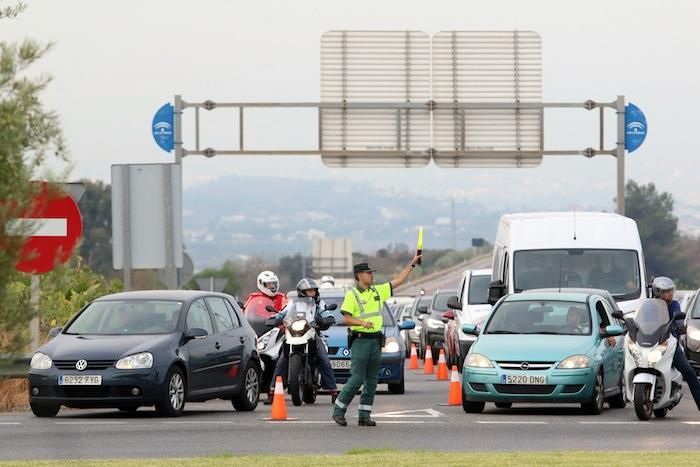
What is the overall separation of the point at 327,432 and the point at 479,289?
1857 cm

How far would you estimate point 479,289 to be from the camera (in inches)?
1575

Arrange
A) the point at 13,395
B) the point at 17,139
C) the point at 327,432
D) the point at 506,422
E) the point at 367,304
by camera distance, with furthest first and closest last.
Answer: the point at 13,395, the point at 506,422, the point at 367,304, the point at 327,432, the point at 17,139

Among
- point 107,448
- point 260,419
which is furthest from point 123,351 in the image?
point 107,448

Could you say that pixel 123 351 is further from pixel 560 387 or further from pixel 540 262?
pixel 540 262

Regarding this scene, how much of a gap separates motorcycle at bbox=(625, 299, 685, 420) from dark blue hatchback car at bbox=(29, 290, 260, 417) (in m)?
4.93

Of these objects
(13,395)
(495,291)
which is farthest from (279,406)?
(495,291)

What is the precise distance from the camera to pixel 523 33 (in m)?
42.4

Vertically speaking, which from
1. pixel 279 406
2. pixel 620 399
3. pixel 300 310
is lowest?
pixel 620 399

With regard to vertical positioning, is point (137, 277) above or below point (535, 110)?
below

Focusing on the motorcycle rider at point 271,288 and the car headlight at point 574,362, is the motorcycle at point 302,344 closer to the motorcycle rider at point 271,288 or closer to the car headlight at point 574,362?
the motorcycle rider at point 271,288

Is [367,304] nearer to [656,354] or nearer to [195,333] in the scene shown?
[195,333]

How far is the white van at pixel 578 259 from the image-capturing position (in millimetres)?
31531

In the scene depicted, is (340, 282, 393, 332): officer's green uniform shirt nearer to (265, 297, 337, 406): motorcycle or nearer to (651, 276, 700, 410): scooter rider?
(651, 276, 700, 410): scooter rider

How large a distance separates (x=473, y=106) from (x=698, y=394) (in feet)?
60.8
